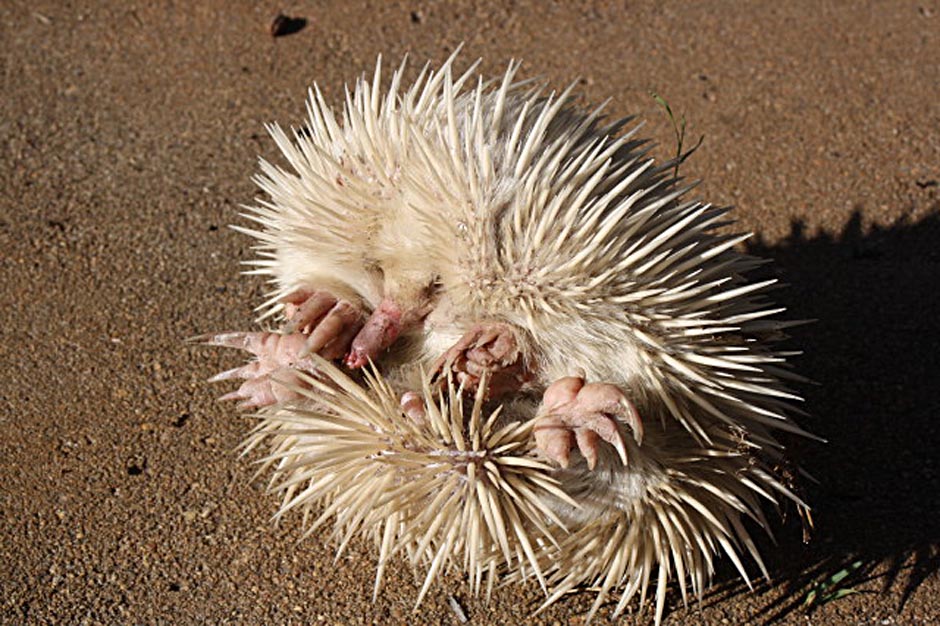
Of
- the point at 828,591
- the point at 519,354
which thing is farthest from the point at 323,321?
the point at 828,591

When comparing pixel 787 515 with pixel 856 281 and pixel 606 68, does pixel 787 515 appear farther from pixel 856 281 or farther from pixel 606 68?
pixel 606 68

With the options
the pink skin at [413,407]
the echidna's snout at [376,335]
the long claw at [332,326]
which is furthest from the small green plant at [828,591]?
the long claw at [332,326]

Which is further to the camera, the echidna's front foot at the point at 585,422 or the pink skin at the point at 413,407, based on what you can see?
the pink skin at the point at 413,407

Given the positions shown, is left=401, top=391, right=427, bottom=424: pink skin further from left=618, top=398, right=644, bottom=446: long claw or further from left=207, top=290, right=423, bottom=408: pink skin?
left=618, top=398, right=644, bottom=446: long claw

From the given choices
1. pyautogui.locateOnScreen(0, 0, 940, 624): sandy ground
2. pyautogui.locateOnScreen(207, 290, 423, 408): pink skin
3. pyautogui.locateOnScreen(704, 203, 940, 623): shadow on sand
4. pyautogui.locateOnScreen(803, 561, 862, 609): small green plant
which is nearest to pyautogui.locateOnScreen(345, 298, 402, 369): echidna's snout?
pyautogui.locateOnScreen(207, 290, 423, 408): pink skin

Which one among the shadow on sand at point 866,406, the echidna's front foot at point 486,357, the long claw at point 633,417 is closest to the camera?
the long claw at point 633,417

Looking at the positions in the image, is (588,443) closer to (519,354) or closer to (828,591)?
(519,354)

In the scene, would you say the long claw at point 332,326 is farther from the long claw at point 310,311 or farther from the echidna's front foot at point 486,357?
the echidna's front foot at point 486,357
